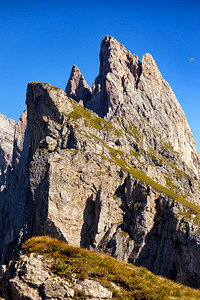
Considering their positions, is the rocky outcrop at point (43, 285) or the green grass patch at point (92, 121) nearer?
the rocky outcrop at point (43, 285)

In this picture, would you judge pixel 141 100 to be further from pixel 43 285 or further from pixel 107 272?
pixel 43 285

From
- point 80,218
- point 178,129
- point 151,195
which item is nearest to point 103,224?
point 80,218

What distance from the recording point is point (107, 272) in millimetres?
19359

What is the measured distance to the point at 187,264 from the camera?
2185 inches

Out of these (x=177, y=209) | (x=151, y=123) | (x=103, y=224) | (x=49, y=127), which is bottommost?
(x=103, y=224)

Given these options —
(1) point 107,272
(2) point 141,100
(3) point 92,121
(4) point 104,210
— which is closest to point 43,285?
(1) point 107,272

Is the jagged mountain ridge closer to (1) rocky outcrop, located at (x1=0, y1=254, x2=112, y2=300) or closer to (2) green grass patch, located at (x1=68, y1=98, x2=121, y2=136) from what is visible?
(2) green grass patch, located at (x1=68, y1=98, x2=121, y2=136)

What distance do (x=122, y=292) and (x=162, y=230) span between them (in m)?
49.4

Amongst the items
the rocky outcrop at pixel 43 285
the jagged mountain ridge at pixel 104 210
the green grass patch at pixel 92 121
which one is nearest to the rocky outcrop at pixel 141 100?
the green grass patch at pixel 92 121

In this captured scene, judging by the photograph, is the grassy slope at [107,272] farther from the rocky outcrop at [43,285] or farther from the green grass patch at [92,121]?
the green grass patch at [92,121]

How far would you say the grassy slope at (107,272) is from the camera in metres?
18.1

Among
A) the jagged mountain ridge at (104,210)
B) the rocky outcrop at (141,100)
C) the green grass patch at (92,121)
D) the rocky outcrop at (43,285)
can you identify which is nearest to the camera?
the rocky outcrop at (43,285)

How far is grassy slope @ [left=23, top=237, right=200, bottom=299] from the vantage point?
59.5 ft

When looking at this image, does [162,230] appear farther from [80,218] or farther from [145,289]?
[145,289]
